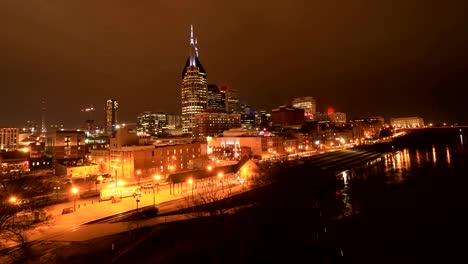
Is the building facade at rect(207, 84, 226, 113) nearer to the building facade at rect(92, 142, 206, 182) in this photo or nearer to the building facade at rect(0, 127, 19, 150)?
the building facade at rect(0, 127, 19, 150)

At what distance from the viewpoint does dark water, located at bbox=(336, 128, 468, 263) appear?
1166 cm

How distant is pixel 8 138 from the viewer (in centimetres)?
5459

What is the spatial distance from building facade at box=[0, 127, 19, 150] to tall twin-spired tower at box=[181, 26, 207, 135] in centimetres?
4828

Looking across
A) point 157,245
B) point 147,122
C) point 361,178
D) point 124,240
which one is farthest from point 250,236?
point 147,122

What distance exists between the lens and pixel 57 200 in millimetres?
18422

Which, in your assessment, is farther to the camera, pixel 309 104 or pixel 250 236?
pixel 309 104

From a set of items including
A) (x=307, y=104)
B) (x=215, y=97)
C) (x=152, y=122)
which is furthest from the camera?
(x=307, y=104)

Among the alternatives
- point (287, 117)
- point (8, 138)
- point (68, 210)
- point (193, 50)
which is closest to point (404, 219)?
point (68, 210)

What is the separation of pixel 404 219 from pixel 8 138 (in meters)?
70.0

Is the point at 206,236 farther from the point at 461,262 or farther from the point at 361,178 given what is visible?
the point at 361,178

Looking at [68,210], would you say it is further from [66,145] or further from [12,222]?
[66,145]

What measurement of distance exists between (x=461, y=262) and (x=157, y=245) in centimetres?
1323

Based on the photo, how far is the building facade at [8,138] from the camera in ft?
176

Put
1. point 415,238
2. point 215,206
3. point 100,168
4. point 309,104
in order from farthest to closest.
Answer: point 309,104 < point 100,168 < point 215,206 < point 415,238
